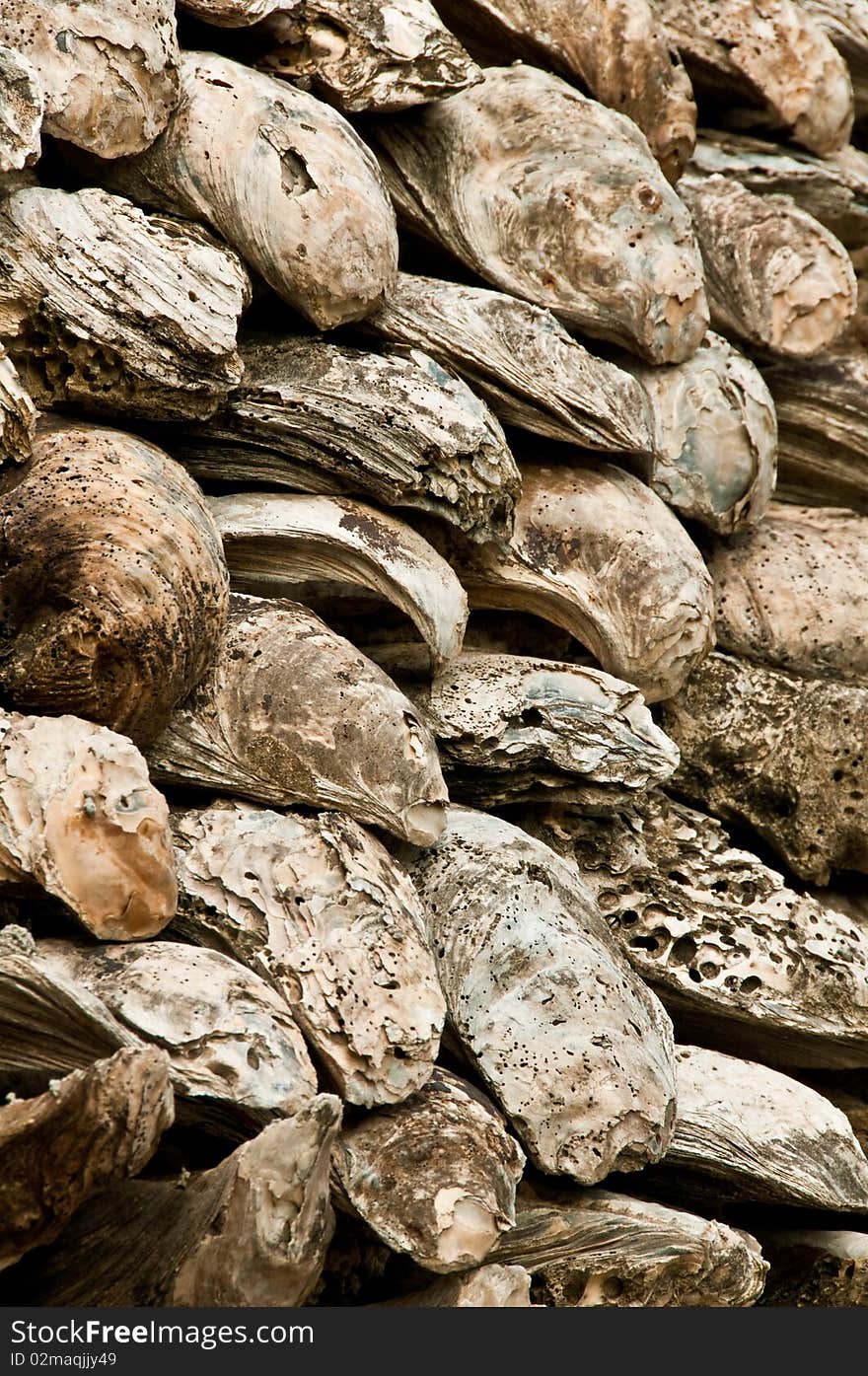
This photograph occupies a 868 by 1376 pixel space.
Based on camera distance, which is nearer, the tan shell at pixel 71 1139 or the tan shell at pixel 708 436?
the tan shell at pixel 71 1139

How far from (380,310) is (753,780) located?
2.49 feet

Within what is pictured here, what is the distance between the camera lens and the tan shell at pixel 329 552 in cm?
194

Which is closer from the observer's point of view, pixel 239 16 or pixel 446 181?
pixel 239 16

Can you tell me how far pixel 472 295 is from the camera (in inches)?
85.4

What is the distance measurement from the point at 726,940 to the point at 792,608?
545mm

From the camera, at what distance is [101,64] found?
Result: 1.85m

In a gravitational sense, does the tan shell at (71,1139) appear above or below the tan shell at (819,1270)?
above

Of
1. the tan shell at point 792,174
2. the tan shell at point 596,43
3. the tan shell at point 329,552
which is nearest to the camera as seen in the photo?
the tan shell at point 329,552

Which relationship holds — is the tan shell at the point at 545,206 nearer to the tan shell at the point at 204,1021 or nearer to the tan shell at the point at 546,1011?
the tan shell at the point at 546,1011

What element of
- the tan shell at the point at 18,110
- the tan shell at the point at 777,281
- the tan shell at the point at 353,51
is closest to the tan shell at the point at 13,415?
the tan shell at the point at 18,110

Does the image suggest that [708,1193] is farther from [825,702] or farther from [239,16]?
[239,16]

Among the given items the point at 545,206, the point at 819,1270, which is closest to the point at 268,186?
the point at 545,206

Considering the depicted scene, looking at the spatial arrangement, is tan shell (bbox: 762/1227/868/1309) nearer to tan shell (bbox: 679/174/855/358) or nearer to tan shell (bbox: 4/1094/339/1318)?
tan shell (bbox: 4/1094/339/1318)

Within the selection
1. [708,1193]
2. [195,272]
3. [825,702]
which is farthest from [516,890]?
[195,272]
